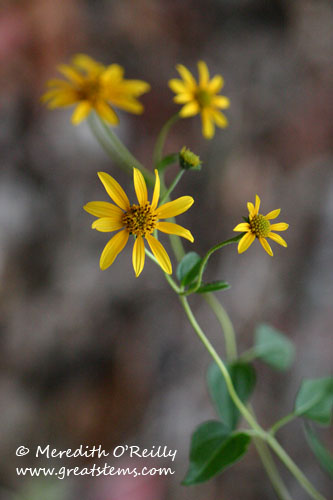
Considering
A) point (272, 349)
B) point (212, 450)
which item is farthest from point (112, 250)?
point (272, 349)

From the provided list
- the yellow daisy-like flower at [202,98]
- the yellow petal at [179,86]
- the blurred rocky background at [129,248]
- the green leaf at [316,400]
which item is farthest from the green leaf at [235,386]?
the blurred rocky background at [129,248]

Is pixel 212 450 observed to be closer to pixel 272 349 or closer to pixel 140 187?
pixel 272 349

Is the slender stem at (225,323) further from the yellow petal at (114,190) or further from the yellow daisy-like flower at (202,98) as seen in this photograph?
the yellow petal at (114,190)

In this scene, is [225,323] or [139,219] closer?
[139,219]

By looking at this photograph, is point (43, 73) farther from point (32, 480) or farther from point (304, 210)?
point (32, 480)

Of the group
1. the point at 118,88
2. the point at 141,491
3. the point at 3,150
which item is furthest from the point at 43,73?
the point at 141,491

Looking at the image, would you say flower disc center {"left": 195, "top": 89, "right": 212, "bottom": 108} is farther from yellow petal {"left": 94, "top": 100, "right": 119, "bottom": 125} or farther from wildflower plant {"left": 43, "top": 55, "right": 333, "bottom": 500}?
yellow petal {"left": 94, "top": 100, "right": 119, "bottom": 125}
